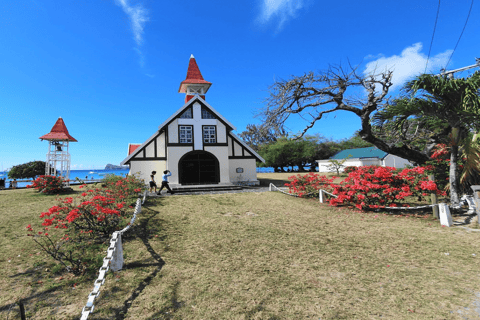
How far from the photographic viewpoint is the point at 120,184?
38.5 ft

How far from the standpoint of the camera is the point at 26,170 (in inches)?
1079

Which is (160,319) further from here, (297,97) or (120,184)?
(120,184)

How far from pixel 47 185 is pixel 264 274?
17784 millimetres

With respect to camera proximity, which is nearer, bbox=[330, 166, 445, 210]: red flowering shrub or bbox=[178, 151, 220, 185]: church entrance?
bbox=[330, 166, 445, 210]: red flowering shrub

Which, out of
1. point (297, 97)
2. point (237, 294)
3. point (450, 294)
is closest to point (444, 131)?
point (297, 97)

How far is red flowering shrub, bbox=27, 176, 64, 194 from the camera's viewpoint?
624 inches

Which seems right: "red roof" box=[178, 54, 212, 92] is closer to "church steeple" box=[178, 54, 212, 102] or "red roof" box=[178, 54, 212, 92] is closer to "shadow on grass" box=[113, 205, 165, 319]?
"church steeple" box=[178, 54, 212, 102]

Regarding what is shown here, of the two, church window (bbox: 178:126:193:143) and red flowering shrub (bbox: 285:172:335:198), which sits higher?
church window (bbox: 178:126:193:143)

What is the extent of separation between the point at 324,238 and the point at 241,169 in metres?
14.2

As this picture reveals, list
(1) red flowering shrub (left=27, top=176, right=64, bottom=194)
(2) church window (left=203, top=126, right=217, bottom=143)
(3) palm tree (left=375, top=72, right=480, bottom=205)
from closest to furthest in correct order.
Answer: (3) palm tree (left=375, top=72, right=480, bottom=205) < (1) red flowering shrub (left=27, top=176, right=64, bottom=194) < (2) church window (left=203, top=126, right=217, bottom=143)

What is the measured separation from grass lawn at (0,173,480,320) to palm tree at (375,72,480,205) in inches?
124

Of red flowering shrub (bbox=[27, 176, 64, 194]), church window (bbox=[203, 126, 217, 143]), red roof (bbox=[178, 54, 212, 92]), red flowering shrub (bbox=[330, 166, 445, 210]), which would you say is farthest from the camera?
red roof (bbox=[178, 54, 212, 92])

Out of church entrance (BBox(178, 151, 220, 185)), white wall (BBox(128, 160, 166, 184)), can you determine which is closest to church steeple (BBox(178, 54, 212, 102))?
church entrance (BBox(178, 151, 220, 185))

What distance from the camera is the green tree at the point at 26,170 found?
27006 mm
